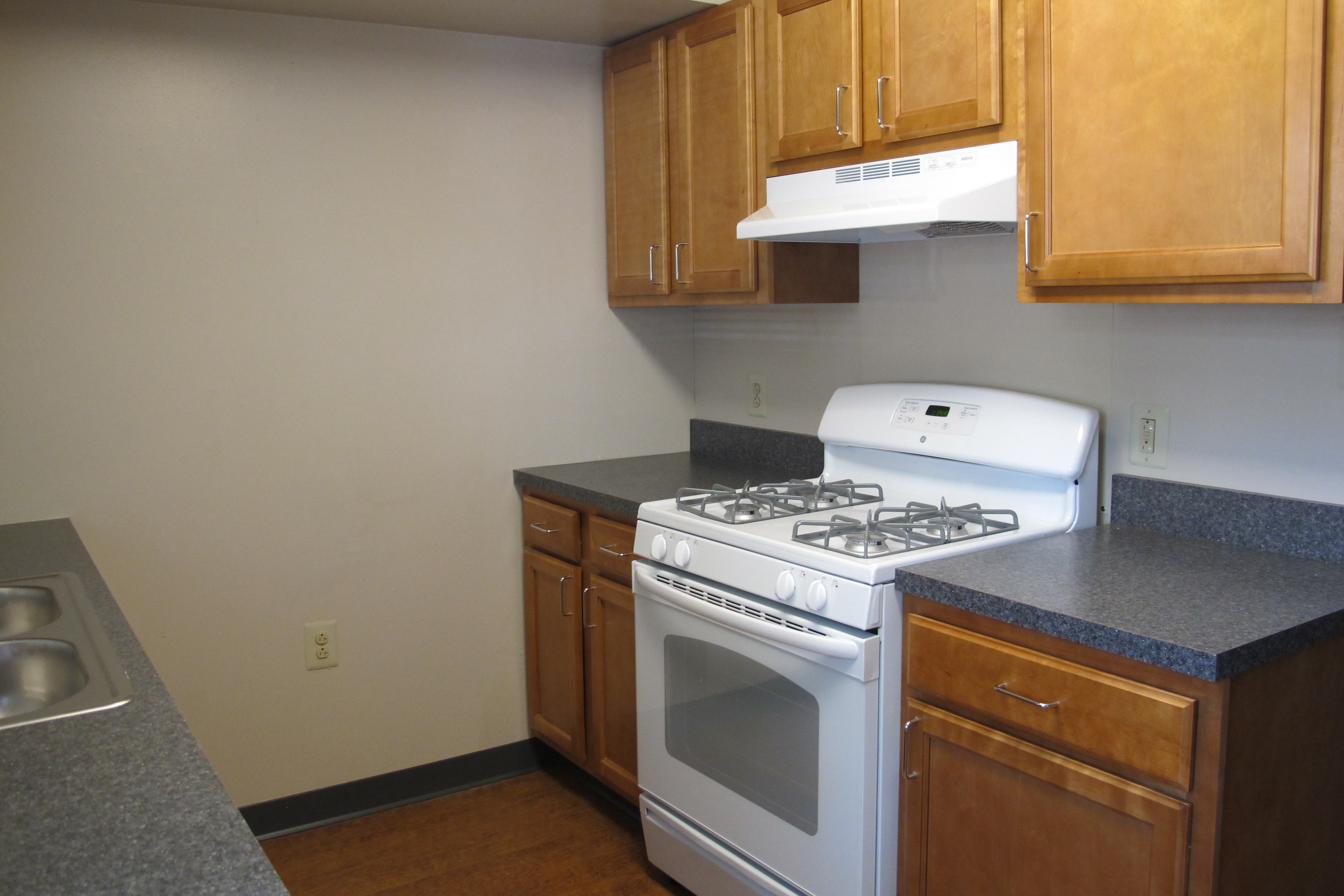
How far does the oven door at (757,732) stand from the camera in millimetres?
1875

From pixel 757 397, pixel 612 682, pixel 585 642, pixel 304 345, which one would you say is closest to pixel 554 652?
pixel 585 642

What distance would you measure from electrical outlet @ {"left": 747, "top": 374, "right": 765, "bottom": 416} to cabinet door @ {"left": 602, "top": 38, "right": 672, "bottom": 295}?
0.39 metres

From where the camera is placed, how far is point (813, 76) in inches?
90.8

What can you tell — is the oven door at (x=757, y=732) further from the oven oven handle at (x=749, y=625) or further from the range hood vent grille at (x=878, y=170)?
the range hood vent grille at (x=878, y=170)

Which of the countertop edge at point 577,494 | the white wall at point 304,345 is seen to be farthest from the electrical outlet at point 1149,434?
the white wall at point 304,345

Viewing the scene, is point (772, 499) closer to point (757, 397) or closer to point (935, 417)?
point (935, 417)

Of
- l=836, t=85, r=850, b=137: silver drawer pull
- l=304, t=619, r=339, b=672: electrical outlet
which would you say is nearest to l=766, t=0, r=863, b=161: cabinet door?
l=836, t=85, r=850, b=137: silver drawer pull

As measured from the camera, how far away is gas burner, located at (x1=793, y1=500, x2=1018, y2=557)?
1.95 meters

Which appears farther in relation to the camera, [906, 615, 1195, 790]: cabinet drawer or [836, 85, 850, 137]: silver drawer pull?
[836, 85, 850, 137]: silver drawer pull

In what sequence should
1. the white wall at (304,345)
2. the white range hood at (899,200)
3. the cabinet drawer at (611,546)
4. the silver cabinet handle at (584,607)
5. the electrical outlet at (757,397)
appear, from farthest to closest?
the electrical outlet at (757,397) → the silver cabinet handle at (584,607) → the cabinet drawer at (611,546) → the white wall at (304,345) → the white range hood at (899,200)

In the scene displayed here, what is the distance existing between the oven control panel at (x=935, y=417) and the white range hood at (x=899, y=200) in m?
0.36

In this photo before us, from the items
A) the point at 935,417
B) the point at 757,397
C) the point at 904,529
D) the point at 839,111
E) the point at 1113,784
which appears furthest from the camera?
the point at 757,397

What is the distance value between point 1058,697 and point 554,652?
5.32ft

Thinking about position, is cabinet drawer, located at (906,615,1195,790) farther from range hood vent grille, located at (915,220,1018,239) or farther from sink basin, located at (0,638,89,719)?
sink basin, located at (0,638,89,719)
